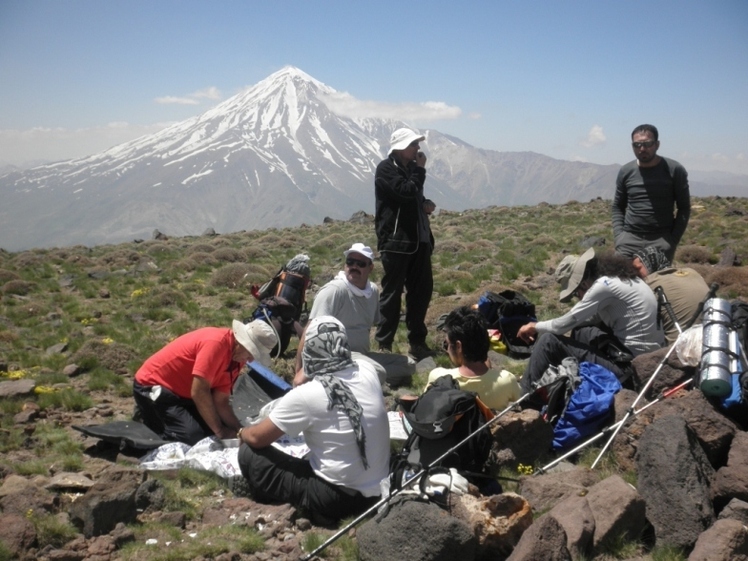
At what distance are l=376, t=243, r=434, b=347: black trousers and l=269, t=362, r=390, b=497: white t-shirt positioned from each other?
330cm

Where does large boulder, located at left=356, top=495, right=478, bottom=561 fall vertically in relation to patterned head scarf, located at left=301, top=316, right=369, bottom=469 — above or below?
below

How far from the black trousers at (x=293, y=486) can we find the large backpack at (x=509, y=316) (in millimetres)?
3284

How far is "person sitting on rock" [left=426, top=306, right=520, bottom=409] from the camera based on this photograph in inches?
193

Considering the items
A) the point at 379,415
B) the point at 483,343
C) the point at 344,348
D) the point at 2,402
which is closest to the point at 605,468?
the point at 483,343

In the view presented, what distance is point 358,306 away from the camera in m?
6.96

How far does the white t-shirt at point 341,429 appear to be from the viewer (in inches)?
164

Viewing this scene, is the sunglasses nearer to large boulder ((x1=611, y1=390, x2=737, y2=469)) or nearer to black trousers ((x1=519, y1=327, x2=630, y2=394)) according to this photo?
black trousers ((x1=519, y1=327, x2=630, y2=394))

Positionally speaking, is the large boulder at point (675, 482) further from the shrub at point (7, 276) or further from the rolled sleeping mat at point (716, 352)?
the shrub at point (7, 276)

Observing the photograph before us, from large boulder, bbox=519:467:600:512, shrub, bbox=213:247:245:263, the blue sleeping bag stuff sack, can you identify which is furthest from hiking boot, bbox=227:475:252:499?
shrub, bbox=213:247:245:263

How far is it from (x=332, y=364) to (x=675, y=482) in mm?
2120

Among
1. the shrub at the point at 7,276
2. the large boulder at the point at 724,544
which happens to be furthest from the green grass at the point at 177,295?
the large boulder at the point at 724,544

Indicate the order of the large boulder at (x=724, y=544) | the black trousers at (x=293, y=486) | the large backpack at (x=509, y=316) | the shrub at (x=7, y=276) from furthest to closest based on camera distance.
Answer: the shrub at (x=7, y=276), the large backpack at (x=509, y=316), the black trousers at (x=293, y=486), the large boulder at (x=724, y=544)

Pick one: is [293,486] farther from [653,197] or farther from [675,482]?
[653,197]

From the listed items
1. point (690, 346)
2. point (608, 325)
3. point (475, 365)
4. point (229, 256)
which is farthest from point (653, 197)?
point (229, 256)
